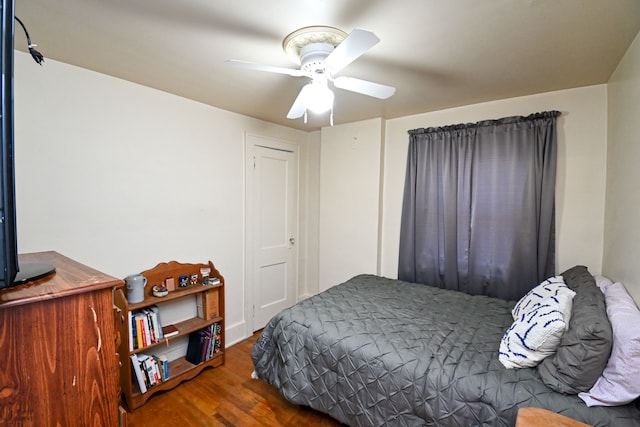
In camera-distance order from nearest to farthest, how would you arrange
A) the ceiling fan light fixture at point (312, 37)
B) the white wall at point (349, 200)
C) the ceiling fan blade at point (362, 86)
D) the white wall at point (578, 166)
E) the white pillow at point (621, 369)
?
the white pillow at point (621, 369) < the ceiling fan light fixture at point (312, 37) < the ceiling fan blade at point (362, 86) < the white wall at point (578, 166) < the white wall at point (349, 200)

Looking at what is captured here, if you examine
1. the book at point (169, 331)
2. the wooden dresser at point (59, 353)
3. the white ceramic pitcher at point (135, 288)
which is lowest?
the book at point (169, 331)

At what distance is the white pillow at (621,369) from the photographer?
1.12 meters

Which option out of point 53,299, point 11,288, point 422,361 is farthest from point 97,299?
point 422,361

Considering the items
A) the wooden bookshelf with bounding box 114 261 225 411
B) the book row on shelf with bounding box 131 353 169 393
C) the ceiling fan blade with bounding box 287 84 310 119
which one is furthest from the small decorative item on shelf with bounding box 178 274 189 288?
the ceiling fan blade with bounding box 287 84 310 119

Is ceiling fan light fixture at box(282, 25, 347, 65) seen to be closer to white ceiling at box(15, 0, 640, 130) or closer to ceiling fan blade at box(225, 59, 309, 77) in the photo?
white ceiling at box(15, 0, 640, 130)

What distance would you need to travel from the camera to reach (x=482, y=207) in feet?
8.63

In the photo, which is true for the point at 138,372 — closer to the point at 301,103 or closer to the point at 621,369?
the point at 301,103

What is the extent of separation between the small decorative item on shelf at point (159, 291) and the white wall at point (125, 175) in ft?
0.65

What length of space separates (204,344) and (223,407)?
0.61 m

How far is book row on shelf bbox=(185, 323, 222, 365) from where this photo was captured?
2.53m

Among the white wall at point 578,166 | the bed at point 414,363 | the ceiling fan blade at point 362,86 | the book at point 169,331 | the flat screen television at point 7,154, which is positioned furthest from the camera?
the book at point 169,331

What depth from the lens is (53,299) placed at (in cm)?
76

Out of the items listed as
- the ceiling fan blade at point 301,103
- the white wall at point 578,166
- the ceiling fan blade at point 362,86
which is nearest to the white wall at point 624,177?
the white wall at point 578,166

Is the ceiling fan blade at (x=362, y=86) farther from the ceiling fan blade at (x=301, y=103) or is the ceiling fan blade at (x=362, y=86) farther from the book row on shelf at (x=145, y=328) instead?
the book row on shelf at (x=145, y=328)
